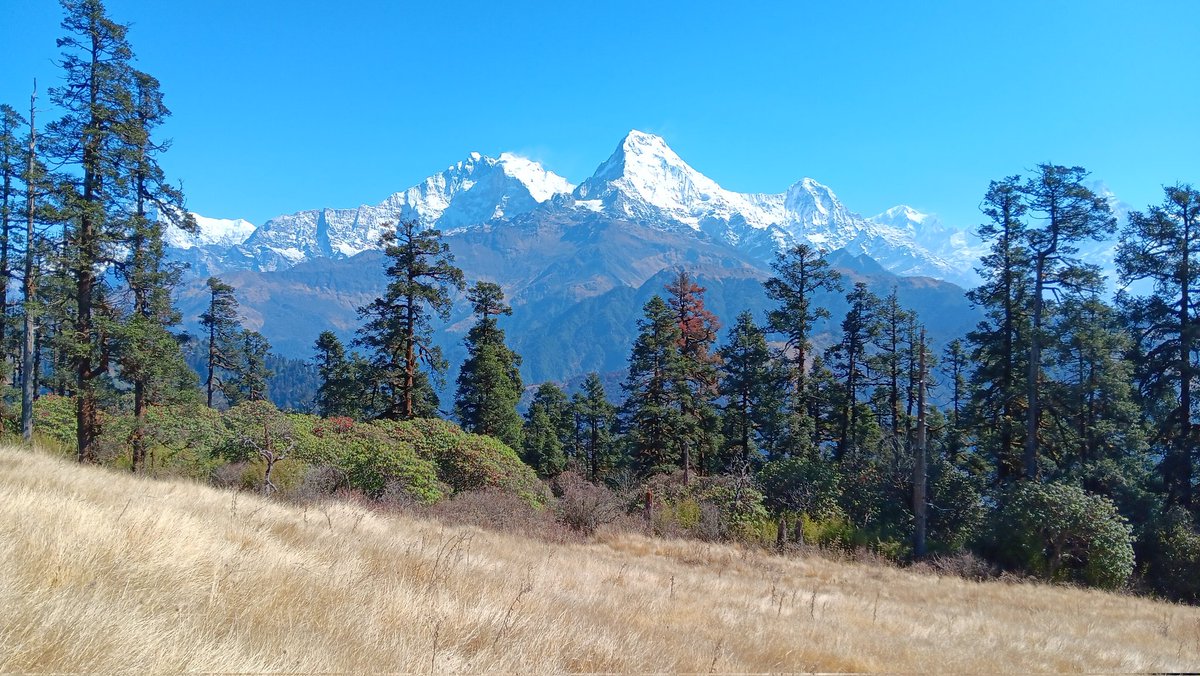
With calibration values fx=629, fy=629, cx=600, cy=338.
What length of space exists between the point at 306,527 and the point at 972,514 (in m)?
21.0

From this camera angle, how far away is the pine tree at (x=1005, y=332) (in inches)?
849

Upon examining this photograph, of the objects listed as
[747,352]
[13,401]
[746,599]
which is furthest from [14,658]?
[747,352]

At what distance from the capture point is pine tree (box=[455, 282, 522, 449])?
3694 cm

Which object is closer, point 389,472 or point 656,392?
point 389,472

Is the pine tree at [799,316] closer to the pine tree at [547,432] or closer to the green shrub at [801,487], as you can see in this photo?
the green shrub at [801,487]

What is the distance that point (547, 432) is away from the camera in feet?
164

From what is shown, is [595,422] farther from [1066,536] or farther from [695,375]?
[1066,536]

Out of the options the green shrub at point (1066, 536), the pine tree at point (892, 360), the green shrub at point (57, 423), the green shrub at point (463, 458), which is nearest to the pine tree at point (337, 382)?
the green shrub at point (57, 423)

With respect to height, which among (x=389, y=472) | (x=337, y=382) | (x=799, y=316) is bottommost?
(x=389, y=472)

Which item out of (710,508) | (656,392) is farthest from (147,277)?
(656,392)

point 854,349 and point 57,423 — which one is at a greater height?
point 854,349

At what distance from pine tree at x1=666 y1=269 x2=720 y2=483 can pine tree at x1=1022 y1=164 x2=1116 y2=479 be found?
13187 mm

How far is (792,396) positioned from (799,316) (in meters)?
3.62

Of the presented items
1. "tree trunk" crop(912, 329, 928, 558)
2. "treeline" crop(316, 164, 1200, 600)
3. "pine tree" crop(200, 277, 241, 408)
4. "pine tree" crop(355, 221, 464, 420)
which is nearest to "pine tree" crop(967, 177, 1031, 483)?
"treeline" crop(316, 164, 1200, 600)
